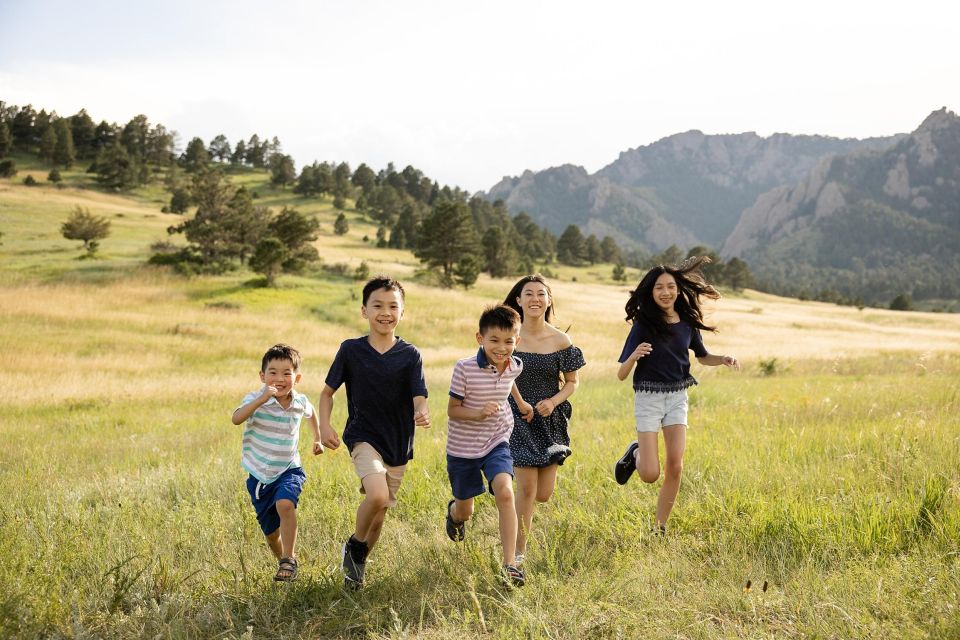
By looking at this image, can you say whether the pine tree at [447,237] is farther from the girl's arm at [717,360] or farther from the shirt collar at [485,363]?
the shirt collar at [485,363]

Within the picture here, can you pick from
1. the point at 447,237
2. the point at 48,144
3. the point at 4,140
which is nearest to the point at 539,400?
the point at 447,237

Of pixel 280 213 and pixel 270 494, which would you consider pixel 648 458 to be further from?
pixel 280 213

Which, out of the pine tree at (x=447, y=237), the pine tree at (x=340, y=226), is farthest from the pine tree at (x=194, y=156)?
the pine tree at (x=447, y=237)

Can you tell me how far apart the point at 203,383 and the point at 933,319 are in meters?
64.0

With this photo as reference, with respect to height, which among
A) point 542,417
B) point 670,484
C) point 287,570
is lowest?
point 287,570

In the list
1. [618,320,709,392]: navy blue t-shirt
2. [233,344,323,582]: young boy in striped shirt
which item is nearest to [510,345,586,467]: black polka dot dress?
[618,320,709,392]: navy blue t-shirt

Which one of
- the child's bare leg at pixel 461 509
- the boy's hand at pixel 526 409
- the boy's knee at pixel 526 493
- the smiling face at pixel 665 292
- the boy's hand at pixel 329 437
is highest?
the smiling face at pixel 665 292

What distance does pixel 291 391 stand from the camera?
4688mm

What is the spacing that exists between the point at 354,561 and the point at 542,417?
1.84 m

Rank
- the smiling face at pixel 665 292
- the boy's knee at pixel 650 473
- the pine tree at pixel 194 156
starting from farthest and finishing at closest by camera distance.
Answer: the pine tree at pixel 194 156, the smiling face at pixel 665 292, the boy's knee at pixel 650 473

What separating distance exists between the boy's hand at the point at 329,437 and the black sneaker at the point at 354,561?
29.2 inches

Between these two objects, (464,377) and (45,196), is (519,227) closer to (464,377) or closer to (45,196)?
(45,196)

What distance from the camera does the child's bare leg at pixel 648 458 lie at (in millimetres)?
5039

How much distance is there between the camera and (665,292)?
17.6 feet
